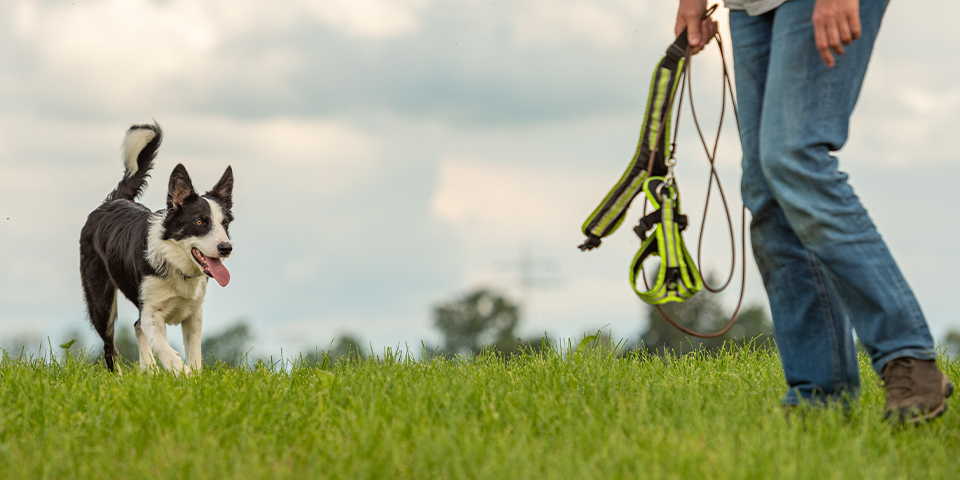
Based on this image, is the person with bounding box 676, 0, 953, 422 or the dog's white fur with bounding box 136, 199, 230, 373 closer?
the person with bounding box 676, 0, 953, 422

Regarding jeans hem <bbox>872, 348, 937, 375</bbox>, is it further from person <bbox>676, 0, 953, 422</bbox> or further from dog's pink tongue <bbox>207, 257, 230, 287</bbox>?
dog's pink tongue <bbox>207, 257, 230, 287</bbox>

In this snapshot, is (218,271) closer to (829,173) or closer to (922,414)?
(829,173)

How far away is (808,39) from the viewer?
3.08m

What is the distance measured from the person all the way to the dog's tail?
17.8 feet

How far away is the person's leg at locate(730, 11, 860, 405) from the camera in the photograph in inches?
134

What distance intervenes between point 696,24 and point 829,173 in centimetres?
90

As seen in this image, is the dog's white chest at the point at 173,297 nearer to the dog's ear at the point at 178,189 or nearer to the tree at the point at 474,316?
the dog's ear at the point at 178,189

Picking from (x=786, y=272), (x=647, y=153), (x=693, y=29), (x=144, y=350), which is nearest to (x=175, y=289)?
(x=144, y=350)

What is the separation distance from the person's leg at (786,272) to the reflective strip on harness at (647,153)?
0.98ft

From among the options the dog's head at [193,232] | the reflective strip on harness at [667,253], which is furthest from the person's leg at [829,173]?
the dog's head at [193,232]

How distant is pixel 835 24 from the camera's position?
296 cm

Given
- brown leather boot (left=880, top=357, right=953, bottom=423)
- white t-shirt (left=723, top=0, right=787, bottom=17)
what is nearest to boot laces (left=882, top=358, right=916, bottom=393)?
brown leather boot (left=880, top=357, right=953, bottom=423)

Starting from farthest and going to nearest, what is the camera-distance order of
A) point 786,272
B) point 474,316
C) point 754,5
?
point 474,316 → point 786,272 → point 754,5

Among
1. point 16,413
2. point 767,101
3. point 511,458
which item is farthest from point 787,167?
point 16,413
